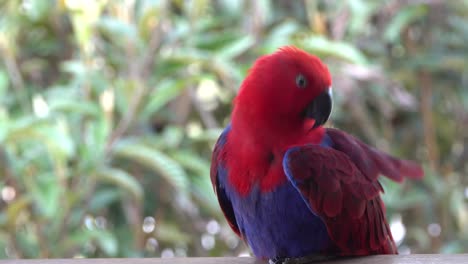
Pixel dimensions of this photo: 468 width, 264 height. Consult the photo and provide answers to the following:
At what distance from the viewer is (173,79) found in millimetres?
1811

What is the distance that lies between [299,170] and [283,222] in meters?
0.11

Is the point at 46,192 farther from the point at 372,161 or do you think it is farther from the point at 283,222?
the point at 372,161

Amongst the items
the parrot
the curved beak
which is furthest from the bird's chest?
the curved beak

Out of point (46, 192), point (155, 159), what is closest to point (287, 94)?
point (155, 159)

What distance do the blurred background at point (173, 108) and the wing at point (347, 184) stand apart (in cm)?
59

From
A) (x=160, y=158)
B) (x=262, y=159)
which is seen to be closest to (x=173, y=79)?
(x=160, y=158)

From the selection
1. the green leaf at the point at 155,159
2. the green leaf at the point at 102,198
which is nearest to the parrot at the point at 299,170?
the green leaf at the point at 155,159

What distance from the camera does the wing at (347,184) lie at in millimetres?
1130

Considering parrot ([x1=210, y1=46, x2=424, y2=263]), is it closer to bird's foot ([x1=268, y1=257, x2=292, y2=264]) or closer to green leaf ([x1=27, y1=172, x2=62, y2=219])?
bird's foot ([x1=268, y1=257, x2=292, y2=264])

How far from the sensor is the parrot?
1.14 m

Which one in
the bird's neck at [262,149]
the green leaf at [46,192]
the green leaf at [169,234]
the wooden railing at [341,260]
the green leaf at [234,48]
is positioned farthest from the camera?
the green leaf at [169,234]

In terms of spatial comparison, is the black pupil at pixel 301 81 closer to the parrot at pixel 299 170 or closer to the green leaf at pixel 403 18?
the parrot at pixel 299 170

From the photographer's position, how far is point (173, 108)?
209 cm

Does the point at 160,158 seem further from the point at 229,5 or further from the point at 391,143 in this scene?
the point at 391,143
